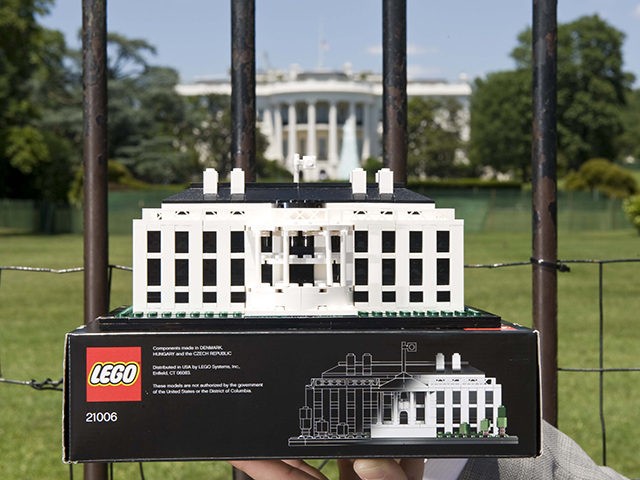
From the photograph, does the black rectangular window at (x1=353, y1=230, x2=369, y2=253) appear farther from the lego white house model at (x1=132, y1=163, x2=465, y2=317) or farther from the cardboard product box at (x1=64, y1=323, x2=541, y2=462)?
the cardboard product box at (x1=64, y1=323, x2=541, y2=462)

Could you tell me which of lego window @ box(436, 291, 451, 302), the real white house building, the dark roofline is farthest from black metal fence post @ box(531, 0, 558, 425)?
the real white house building

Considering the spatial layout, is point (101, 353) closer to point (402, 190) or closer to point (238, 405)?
point (238, 405)

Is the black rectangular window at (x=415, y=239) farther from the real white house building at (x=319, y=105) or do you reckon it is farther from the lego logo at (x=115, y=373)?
the real white house building at (x=319, y=105)

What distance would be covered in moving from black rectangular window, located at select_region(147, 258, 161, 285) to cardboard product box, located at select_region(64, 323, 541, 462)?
0.45 ft

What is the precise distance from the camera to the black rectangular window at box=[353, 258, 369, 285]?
119cm

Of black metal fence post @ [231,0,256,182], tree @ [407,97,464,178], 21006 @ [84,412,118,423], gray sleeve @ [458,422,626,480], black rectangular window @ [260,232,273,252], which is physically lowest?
gray sleeve @ [458,422,626,480]

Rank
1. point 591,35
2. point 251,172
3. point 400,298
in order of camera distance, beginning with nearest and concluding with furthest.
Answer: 1. point 400,298
2. point 251,172
3. point 591,35

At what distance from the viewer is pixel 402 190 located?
133 cm

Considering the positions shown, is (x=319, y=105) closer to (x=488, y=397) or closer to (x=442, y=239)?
(x=442, y=239)

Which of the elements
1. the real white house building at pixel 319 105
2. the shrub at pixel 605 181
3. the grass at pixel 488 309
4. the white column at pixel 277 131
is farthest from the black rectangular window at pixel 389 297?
the white column at pixel 277 131

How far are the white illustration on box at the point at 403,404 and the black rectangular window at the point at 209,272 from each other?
0.22 metres

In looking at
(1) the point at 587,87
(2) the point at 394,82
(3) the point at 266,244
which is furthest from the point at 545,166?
(1) the point at 587,87

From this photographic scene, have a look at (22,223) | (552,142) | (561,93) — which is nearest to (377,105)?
(561,93)

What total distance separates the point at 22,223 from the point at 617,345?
24.2 meters
